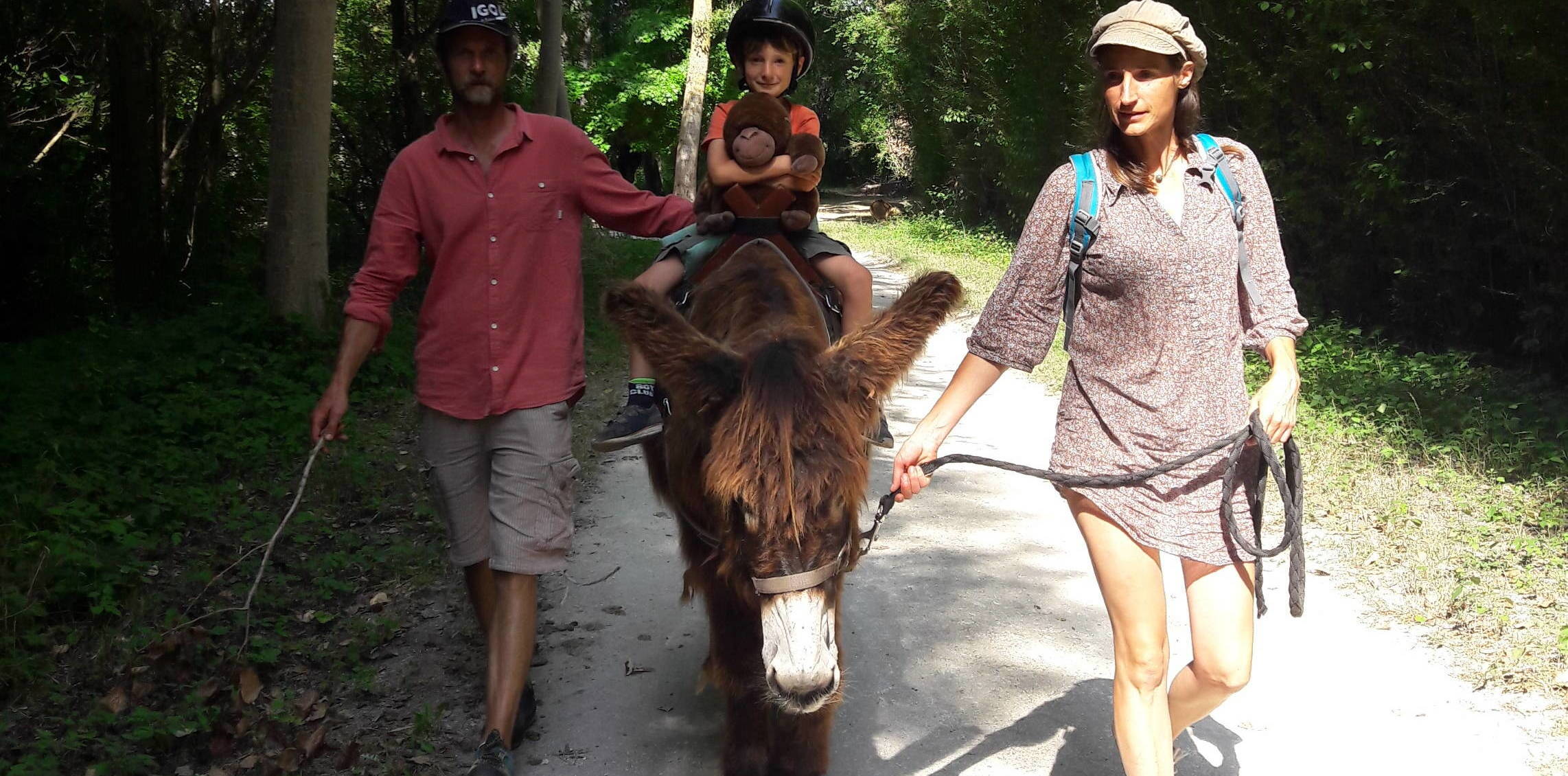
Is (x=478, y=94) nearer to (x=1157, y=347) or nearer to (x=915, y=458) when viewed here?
(x=915, y=458)

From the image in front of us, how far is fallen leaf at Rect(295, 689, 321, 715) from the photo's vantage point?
4.09 metres

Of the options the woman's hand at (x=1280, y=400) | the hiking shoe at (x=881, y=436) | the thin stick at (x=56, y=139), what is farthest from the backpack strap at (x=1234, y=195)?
the thin stick at (x=56, y=139)

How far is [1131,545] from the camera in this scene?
2.90 m

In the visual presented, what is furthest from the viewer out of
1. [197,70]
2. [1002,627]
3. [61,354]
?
[197,70]

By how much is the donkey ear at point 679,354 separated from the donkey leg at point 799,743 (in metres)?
1.14

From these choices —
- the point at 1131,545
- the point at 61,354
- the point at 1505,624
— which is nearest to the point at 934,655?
the point at 1131,545

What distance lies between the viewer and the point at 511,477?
3.75 metres

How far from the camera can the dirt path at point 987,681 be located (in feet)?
12.5

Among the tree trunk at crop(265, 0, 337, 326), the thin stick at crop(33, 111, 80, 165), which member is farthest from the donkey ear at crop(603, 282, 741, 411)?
the thin stick at crop(33, 111, 80, 165)

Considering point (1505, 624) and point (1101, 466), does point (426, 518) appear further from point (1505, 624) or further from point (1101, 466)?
point (1505, 624)

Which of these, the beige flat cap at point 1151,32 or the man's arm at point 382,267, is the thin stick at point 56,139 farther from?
the beige flat cap at point 1151,32

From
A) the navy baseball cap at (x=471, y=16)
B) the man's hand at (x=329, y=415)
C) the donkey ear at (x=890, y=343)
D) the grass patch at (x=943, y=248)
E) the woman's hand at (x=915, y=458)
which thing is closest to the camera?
the woman's hand at (x=915, y=458)

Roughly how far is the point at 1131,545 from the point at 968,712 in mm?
1484

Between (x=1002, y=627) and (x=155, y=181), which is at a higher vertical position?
(x=155, y=181)
